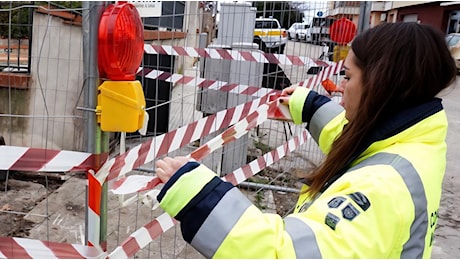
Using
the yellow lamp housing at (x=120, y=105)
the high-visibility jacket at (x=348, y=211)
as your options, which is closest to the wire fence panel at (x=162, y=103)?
the yellow lamp housing at (x=120, y=105)

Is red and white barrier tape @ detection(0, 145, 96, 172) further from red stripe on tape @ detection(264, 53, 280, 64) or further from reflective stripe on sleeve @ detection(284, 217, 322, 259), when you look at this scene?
red stripe on tape @ detection(264, 53, 280, 64)

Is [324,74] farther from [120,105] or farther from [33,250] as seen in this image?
[33,250]

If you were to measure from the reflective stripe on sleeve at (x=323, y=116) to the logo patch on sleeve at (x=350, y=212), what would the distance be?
1.07 meters

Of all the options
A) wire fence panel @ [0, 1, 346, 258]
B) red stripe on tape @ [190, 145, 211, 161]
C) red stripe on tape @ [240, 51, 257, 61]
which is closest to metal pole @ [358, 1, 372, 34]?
wire fence panel @ [0, 1, 346, 258]

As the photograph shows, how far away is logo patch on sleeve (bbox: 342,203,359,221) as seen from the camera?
1.11 meters

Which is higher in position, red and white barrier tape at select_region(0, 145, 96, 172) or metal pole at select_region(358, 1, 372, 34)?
metal pole at select_region(358, 1, 372, 34)

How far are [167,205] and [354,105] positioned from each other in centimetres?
67

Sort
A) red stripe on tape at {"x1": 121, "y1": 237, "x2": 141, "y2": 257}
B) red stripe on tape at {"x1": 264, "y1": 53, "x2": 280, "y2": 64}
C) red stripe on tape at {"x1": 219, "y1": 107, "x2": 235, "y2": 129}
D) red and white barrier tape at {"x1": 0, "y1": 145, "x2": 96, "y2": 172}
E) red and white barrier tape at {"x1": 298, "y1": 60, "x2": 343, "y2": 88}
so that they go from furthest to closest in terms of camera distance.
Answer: red stripe on tape at {"x1": 264, "y1": 53, "x2": 280, "y2": 64}, red and white barrier tape at {"x1": 298, "y1": 60, "x2": 343, "y2": 88}, red stripe on tape at {"x1": 219, "y1": 107, "x2": 235, "y2": 129}, red stripe on tape at {"x1": 121, "y1": 237, "x2": 141, "y2": 257}, red and white barrier tape at {"x1": 0, "y1": 145, "x2": 96, "y2": 172}

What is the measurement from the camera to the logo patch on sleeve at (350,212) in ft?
3.64

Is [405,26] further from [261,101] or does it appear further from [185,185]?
[261,101]

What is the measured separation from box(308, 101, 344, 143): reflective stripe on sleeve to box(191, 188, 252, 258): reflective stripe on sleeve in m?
1.12

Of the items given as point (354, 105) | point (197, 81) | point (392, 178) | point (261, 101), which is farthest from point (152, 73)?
point (392, 178)

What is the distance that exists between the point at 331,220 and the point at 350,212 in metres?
0.05

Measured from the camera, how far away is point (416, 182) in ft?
3.92
